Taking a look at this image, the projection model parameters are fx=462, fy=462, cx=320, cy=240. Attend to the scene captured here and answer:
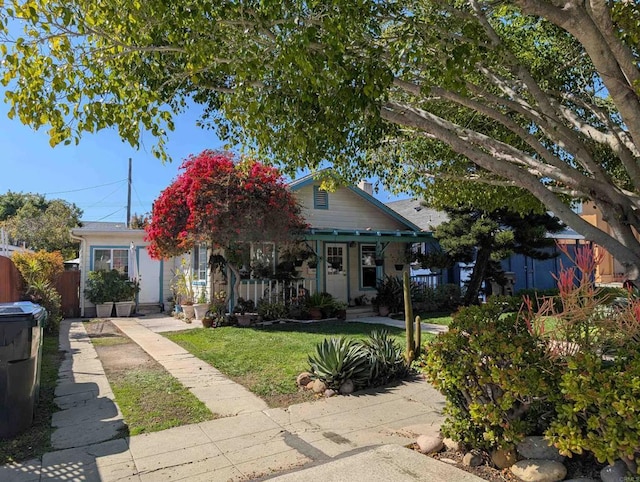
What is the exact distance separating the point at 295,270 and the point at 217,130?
26.6 feet

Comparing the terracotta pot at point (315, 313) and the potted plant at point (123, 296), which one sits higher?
the potted plant at point (123, 296)

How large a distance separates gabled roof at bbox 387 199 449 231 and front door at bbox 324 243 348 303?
4.28 m

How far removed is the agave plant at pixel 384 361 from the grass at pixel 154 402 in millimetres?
2461

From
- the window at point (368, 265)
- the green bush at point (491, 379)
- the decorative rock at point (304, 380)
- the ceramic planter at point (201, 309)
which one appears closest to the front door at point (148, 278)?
the ceramic planter at point (201, 309)

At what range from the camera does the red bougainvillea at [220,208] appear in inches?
471

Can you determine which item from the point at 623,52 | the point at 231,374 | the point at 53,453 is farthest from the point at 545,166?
the point at 53,453

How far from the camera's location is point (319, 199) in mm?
16391

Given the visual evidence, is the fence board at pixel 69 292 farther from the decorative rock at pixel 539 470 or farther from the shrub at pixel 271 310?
the decorative rock at pixel 539 470

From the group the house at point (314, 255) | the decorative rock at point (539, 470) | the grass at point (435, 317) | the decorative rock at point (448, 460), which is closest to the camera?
the decorative rock at point (539, 470)

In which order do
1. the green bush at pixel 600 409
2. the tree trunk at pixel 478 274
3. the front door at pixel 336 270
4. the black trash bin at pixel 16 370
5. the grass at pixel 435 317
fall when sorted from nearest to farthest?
the green bush at pixel 600 409, the black trash bin at pixel 16 370, the grass at pixel 435 317, the tree trunk at pixel 478 274, the front door at pixel 336 270

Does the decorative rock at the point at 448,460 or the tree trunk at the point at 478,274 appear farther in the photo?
the tree trunk at the point at 478,274

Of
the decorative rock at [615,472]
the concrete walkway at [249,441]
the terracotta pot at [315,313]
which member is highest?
the terracotta pot at [315,313]

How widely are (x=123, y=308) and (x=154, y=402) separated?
1141 cm

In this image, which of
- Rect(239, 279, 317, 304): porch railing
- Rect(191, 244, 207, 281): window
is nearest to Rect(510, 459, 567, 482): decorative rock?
Rect(239, 279, 317, 304): porch railing
